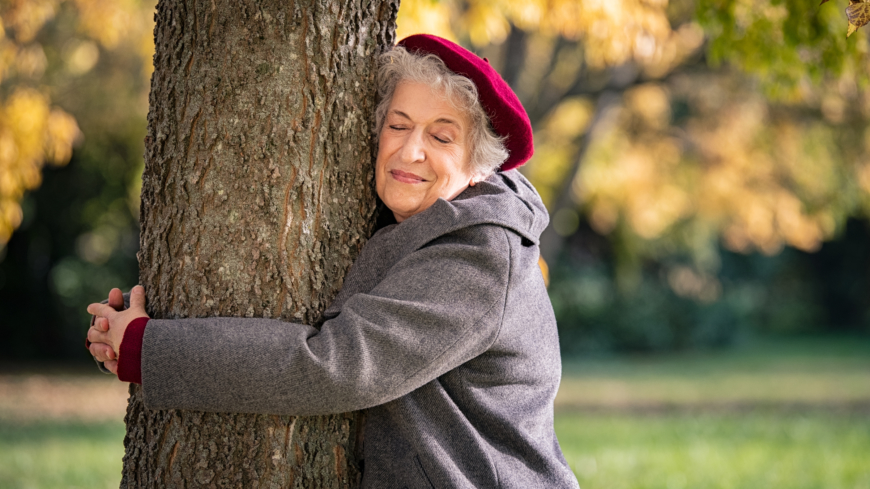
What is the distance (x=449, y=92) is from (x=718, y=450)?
6.39 m

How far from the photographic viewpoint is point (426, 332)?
1.84m

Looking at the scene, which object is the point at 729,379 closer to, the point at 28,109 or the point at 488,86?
the point at 28,109

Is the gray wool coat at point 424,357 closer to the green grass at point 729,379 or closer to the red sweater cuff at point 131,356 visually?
the red sweater cuff at point 131,356

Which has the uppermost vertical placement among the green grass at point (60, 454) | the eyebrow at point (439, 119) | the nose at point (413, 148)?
the eyebrow at point (439, 119)

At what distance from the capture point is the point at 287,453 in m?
1.99

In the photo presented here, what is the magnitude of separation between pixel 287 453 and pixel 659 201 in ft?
32.1

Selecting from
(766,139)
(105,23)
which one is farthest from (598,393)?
(105,23)

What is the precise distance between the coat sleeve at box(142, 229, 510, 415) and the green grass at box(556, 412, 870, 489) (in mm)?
4694

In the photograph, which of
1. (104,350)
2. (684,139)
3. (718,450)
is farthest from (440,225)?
(684,139)

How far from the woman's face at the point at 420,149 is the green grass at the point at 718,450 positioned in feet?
15.0

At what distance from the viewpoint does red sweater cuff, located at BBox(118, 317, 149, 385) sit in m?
1.84

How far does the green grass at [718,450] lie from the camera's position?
623 centimetres

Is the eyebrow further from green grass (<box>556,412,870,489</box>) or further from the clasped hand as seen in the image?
green grass (<box>556,412,870,489</box>)

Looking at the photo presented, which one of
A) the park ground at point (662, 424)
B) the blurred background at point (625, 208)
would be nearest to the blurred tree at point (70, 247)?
the blurred background at point (625, 208)
